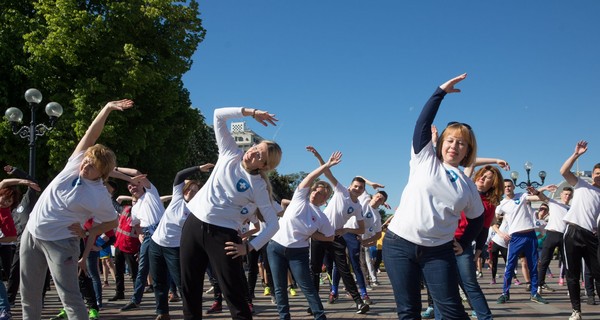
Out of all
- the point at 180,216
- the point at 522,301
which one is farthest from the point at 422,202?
the point at 522,301

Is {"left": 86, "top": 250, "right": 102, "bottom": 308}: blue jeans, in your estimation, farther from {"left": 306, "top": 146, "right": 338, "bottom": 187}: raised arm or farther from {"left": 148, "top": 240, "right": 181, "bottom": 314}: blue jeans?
{"left": 306, "top": 146, "right": 338, "bottom": 187}: raised arm

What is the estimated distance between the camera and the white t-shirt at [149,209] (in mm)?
9508

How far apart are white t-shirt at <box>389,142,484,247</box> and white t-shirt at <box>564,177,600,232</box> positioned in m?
4.72

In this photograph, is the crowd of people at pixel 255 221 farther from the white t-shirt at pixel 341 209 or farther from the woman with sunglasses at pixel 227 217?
the white t-shirt at pixel 341 209

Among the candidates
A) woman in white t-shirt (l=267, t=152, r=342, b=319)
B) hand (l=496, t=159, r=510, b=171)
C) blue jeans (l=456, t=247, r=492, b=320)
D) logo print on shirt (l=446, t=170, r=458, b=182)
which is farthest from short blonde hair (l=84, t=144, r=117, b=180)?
hand (l=496, t=159, r=510, b=171)

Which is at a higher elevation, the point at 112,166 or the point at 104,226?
the point at 112,166

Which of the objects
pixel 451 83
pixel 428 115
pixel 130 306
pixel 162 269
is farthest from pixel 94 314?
pixel 451 83

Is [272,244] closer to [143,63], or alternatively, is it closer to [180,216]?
[180,216]

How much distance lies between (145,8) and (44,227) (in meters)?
21.0

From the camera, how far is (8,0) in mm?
22734

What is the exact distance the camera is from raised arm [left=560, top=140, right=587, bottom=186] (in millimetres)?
7122

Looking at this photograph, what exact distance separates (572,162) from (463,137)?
3720 millimetres

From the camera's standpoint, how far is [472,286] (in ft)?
20.8

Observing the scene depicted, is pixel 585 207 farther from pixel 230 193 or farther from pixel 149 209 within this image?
pixel 149 209
